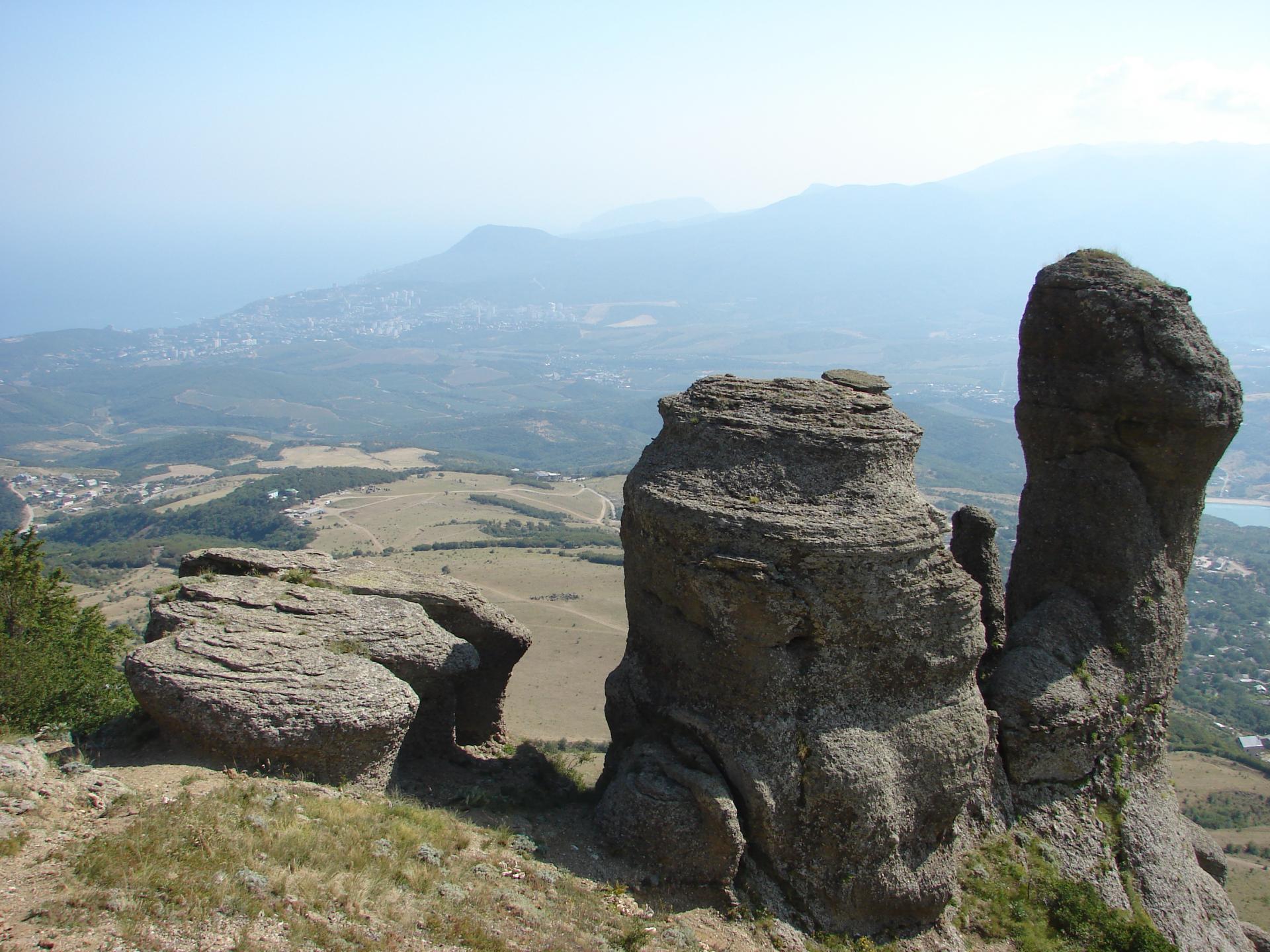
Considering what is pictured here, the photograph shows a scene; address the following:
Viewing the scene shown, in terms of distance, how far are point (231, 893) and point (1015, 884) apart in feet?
41.4

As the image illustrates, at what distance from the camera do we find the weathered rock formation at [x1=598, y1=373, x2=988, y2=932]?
13453mm

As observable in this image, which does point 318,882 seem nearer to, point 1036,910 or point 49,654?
point 49,654

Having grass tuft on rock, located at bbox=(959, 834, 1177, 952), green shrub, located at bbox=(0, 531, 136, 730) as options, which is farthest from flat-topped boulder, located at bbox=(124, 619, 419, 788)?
grass tuft on rock, located at bbox=(959, 834, 1177, 952)

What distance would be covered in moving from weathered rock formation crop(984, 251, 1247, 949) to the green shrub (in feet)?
56.9

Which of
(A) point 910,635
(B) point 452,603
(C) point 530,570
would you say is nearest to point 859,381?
(A) point 910,635

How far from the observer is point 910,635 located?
13.9 metres

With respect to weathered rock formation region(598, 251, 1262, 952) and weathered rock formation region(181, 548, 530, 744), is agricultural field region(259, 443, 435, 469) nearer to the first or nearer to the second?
weathered rock formation region(181, 548, 530, 744)

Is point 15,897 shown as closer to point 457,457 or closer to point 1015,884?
point 1015,884

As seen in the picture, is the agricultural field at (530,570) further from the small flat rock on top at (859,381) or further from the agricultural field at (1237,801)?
the agricultural field at (1237,801)

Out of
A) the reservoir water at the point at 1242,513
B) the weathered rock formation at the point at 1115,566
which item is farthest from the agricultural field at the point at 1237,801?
the reservoir water at the point at 1242,513

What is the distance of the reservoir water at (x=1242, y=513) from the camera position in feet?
532

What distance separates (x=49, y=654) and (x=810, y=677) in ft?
49.7

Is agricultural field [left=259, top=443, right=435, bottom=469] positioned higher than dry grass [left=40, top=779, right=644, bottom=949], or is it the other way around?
dry grass [left=40, top=779, right=644, bottom=949]

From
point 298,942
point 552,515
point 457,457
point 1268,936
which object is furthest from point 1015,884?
point 457,457
